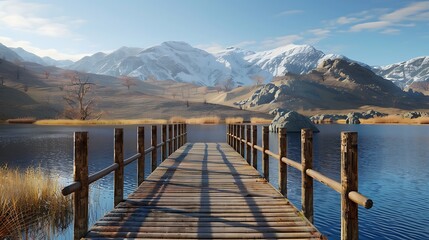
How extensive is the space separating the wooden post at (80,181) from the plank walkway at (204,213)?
21cm

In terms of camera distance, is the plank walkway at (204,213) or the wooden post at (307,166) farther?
the wooden post at (307,166)

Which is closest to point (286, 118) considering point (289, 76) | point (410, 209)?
point (410, 209)

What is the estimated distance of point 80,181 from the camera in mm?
5992

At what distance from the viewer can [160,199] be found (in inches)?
318

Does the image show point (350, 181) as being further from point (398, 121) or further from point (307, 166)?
point (398, 121)

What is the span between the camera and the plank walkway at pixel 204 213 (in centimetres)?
575

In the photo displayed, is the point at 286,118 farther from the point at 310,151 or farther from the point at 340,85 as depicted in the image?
the point at 340,85

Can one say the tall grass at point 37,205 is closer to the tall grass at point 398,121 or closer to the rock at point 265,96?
the tall grass at point 398,121

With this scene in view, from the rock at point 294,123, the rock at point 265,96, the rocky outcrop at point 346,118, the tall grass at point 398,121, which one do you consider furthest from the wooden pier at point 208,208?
the rock at point 265,96

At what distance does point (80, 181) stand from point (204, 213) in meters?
2.25

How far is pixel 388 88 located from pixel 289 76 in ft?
153

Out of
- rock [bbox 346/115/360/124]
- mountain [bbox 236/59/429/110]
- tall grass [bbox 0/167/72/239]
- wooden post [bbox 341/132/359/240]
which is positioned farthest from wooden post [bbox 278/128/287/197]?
mountain [bbox 236/59/429/110]

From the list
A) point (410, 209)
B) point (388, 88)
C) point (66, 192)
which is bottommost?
point (410, 209)

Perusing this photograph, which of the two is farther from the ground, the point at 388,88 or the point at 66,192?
the point at 388,88
